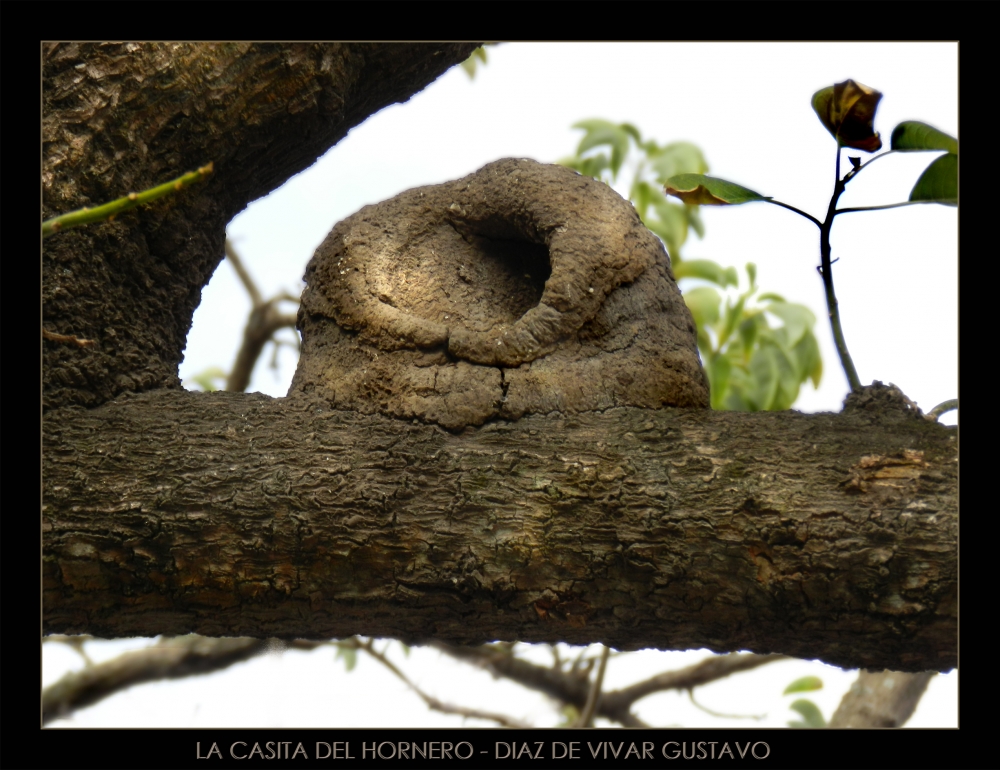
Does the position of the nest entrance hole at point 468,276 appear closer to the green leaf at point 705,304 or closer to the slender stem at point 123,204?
the slender stem at point 123,204

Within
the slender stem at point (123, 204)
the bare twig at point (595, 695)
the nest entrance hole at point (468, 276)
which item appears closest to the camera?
the slender stem at point (123, 204)

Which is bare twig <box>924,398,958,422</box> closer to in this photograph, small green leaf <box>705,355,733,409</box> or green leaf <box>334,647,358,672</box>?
small green leaf <box>705,355,733,409</box>

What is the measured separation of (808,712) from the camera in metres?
4.06

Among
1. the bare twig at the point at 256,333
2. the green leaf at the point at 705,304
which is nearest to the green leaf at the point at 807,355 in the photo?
the green leaf at the point at 705,304

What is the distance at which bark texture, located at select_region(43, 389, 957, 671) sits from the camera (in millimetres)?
1646

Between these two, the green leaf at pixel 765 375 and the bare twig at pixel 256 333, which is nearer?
the green leaf at pixel 765 375

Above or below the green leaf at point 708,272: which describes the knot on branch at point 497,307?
below

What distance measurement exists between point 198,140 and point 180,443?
78cm

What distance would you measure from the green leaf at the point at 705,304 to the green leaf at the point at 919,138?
205 centimetres

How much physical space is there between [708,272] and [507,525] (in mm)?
2618

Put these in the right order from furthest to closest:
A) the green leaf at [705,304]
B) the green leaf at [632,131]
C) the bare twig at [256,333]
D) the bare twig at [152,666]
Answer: the bare twig at [256,333] < the bare twig at [152,666] < the green leaf at [632,131] < the green leaf at [705,304]

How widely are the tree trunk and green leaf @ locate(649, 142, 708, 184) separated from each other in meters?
2.29

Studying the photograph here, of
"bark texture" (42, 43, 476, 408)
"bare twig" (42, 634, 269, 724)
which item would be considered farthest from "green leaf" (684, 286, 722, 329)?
"bare twig" (42, 634, 269, 724)

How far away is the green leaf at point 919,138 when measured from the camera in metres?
1.82
